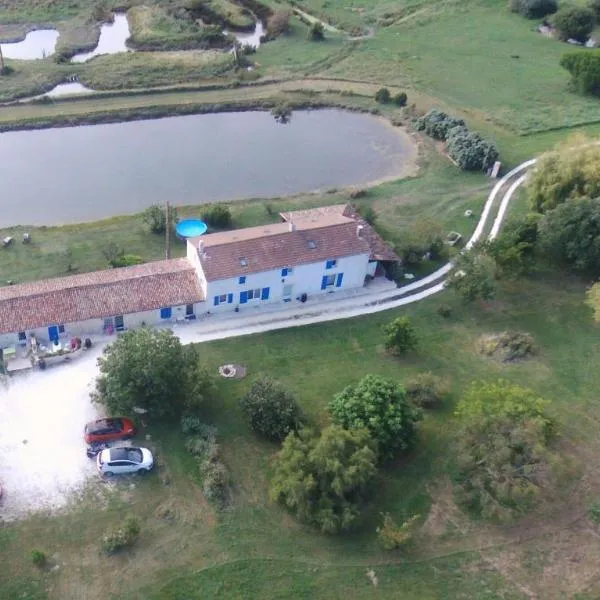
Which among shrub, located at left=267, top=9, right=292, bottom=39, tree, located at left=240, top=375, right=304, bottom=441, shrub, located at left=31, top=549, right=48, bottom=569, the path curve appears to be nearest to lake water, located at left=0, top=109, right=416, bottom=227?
the path curve

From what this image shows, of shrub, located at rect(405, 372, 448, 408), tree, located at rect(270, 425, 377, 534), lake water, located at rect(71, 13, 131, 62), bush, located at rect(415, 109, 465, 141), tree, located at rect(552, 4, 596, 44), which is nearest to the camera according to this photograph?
tree, located at rect(270, 425, 377, 534)

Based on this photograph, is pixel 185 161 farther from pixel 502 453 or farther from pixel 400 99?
pixel 502 453

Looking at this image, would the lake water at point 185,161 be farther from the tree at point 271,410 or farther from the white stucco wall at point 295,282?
the tree at point 271,410

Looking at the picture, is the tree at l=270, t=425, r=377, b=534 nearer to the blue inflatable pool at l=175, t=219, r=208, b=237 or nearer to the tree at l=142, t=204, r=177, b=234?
the blue inflatable pool at l=175, t=219, r=208, b=237

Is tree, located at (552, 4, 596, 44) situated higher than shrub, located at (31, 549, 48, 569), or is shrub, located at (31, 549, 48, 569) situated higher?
tree, located at (552, 4, 596, 44)

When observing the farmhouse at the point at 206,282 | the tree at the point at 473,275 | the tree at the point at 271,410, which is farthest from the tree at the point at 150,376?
the tree at the point at 473,275

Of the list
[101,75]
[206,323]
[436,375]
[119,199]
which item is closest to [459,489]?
[436,375]
